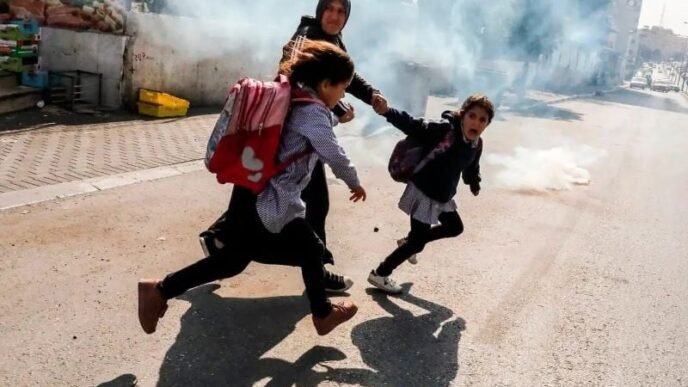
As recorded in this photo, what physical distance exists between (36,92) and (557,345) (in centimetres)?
762

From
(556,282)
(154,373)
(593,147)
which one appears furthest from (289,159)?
(593,147)

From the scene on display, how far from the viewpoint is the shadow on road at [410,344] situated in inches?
117

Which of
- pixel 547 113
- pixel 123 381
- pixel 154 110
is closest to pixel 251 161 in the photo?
pixel 123 381

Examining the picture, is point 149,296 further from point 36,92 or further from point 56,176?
point 36,92

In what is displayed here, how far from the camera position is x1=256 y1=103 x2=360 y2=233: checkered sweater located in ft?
9.00

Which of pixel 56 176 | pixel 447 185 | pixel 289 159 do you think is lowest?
pixel 56 176

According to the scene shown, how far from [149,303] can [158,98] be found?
22.6 feet

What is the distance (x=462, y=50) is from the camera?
1977cm

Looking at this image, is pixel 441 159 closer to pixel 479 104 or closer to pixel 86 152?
pixel 479 104

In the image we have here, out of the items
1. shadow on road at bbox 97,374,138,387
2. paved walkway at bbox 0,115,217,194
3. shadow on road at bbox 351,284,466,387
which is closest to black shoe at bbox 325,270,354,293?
shadow on road at bbox 351,284,466,387

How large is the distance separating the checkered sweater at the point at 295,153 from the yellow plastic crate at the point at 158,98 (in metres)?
6.92

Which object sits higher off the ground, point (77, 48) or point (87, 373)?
point (77, 48)

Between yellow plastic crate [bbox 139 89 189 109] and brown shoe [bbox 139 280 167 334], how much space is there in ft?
22.2

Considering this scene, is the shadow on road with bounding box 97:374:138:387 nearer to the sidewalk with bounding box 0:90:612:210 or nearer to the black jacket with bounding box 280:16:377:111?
the black jacket with bounding box 280:16:377:111
